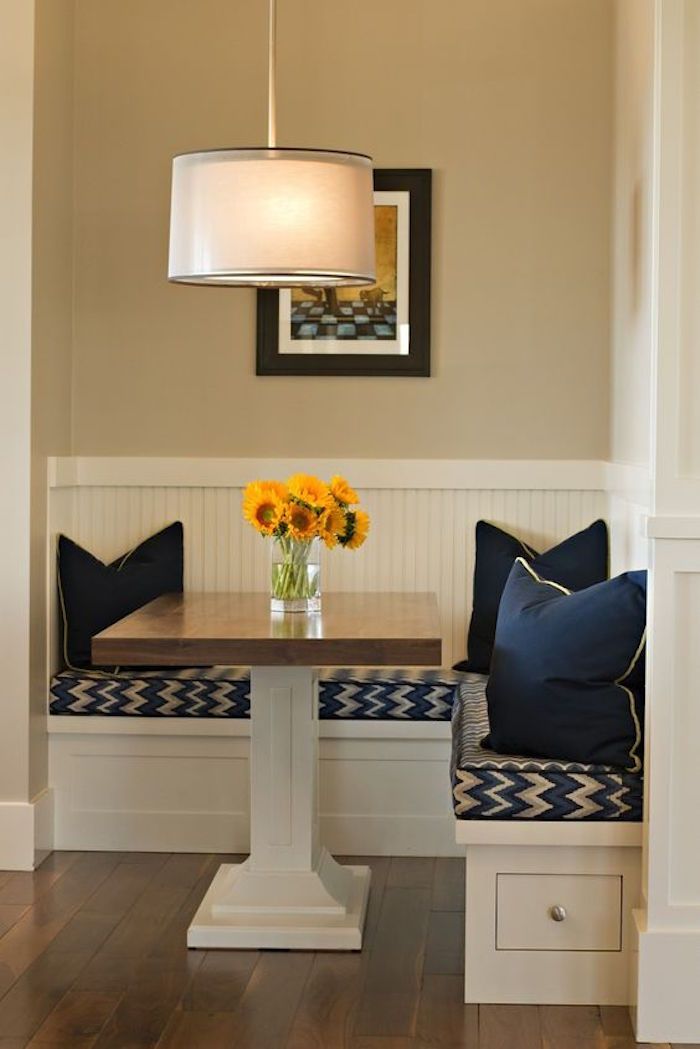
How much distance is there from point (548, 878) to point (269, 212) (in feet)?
5.22

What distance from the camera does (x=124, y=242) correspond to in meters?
4.71

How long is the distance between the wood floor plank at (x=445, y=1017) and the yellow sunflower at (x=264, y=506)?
44.2 inches

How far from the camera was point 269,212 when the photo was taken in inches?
132

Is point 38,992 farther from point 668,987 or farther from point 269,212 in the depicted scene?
point 269,212

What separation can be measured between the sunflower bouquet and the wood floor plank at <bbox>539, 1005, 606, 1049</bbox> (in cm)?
115

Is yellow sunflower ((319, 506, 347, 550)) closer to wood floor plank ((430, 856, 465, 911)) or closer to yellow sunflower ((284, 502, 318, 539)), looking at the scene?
yellow sunflower ((284, 502, 318, 539))

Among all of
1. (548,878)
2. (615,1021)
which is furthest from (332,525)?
(615,1021)

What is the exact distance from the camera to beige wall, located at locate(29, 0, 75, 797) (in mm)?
4277

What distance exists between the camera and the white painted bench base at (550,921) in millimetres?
3262

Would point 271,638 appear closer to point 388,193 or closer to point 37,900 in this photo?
point 37,900

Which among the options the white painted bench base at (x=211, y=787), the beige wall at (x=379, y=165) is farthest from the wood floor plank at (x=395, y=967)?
the beige wall at (x=379, y=165)

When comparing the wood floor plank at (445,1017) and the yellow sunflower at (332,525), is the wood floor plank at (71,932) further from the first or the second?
the yellow sunflower at (332,525)

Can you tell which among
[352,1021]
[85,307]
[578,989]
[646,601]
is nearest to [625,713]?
[646,601]

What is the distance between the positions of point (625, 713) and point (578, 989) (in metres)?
0.61
